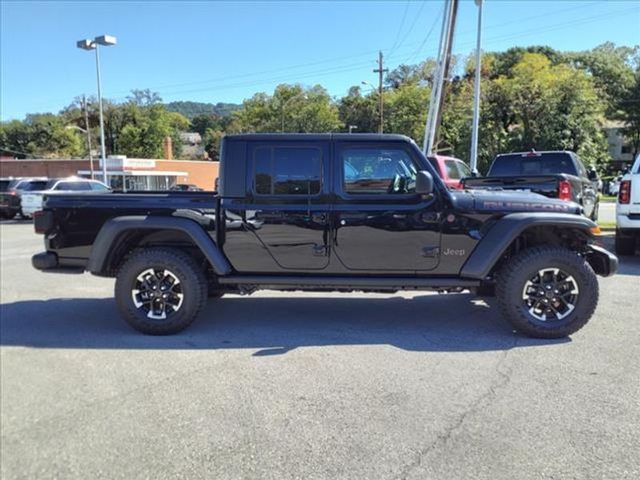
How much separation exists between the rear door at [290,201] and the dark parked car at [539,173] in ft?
14.1

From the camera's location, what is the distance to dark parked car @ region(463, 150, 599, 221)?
8.23m

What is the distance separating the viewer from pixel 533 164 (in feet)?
35.9

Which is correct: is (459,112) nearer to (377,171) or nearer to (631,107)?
(631,107)

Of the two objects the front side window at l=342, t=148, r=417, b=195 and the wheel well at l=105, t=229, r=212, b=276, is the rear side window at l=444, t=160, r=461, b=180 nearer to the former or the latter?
the front side window at l=342, t=148, r=417, b=195

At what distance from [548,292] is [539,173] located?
6.49 metres

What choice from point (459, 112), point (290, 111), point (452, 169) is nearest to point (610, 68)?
point (459, 112)

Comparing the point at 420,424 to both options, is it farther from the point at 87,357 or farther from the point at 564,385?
the point at 87,357

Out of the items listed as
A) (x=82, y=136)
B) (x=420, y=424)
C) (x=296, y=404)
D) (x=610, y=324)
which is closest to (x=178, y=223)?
(x=296, y=404)

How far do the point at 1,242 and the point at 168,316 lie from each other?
10.0m

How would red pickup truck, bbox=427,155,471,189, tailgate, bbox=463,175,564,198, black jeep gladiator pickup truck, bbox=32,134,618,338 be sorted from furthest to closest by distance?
1. red pickup truck, bbox=427,155,471,189
2. tailgate, bbox=463,175,564,198
3. black jeep gladiator pickup truck, bbox=32,134,618,338

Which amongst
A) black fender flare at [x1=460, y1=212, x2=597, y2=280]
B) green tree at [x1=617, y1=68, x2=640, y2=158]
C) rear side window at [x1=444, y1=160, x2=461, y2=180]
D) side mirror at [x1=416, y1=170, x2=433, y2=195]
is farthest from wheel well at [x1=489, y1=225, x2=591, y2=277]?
green tree at [x1=617, y1=68, x2=640, y2=158]

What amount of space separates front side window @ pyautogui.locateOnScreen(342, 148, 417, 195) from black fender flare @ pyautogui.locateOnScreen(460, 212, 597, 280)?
0.88 meters

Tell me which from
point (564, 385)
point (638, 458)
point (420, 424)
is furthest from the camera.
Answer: point (564, 385)

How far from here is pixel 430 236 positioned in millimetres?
4805
